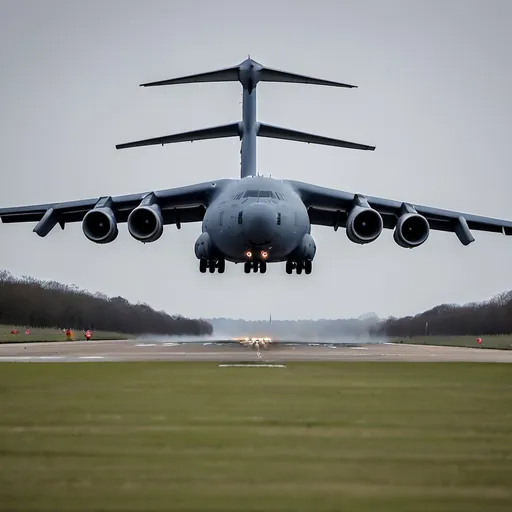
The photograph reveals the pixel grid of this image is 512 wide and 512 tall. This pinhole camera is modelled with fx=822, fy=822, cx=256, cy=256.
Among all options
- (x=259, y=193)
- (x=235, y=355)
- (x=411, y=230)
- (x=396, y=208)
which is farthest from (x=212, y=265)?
(x=235, y=355)

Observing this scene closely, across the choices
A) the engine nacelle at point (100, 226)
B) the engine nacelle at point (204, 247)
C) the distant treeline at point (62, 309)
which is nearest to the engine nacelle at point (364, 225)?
the engine nacelle at point (204, 247)

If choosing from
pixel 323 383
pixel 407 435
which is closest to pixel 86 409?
pixel 407 435

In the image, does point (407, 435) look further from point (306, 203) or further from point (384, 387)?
point (306, 203)

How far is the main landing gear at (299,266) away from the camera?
26.3 m

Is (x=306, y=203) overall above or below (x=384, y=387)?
above

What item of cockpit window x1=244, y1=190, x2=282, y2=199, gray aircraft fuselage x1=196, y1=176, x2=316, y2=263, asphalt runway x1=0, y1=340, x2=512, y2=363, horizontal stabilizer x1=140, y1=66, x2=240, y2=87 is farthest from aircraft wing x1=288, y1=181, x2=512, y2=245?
asphalt runway x1=0, y1=340, x2=512, y2=363

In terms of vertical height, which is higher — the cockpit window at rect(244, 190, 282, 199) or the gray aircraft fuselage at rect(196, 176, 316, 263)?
the cockpit window at rect(244, 190, 282, 199)

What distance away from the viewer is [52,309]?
38.4 m

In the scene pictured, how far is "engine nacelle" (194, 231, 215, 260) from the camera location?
2428 centimetres

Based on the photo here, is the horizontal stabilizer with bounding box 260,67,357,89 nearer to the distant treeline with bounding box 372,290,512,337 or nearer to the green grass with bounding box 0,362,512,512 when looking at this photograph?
the distant treeline with bounding box 372,290,512,337

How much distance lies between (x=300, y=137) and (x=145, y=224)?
676cm

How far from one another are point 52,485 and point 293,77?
85.0ft

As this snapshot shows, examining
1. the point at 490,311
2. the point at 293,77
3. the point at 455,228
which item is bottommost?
the point at 490,311

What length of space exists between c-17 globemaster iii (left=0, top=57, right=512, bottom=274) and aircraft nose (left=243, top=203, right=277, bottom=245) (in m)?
0.03
